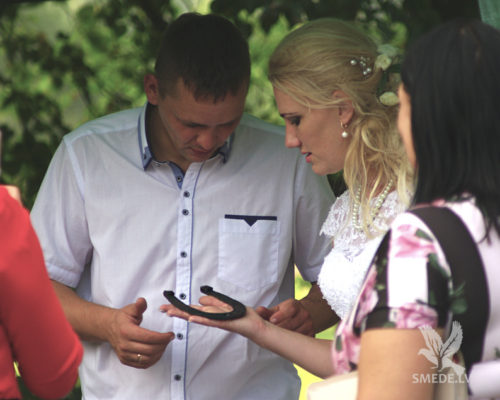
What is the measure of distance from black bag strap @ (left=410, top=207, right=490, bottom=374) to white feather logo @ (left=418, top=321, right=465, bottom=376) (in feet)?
0.05

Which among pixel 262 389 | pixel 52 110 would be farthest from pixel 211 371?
pixel 52 110

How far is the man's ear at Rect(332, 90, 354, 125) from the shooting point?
89.2 inches

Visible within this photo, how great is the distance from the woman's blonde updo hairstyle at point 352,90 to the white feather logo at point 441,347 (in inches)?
32.4

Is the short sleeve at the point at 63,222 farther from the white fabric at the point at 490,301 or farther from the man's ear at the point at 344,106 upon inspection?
the white fabric at the point at 490,301

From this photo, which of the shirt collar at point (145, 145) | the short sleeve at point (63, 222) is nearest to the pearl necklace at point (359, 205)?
the shirt collar at point (145, 145)

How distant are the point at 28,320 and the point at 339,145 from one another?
1170mm

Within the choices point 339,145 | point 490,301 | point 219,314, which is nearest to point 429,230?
point 490,301

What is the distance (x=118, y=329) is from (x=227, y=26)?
1079 mm

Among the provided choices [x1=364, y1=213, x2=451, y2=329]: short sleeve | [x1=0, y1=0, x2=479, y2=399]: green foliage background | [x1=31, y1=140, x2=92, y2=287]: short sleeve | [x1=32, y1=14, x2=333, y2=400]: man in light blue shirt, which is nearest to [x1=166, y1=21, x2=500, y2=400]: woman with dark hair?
[x1=364, y1=213, x2=451, y2=329]: short sleeve

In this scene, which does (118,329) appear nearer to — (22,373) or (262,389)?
(262,389)

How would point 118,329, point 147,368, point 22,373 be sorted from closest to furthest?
point 22,373 < point 118,329 < point 147,368

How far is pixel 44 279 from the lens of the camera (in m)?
1.43

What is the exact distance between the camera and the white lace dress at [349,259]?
2.08 meters

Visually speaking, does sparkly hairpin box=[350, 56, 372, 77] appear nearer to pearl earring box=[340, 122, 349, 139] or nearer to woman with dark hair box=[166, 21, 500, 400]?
pearl earring box=[340, 122, 349, 139]
